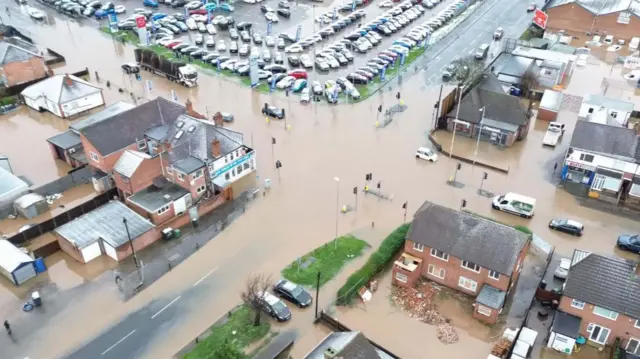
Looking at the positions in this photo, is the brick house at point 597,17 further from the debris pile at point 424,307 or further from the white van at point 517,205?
the debris pile at point 424,307

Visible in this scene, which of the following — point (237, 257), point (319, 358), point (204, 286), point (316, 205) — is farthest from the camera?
point (316, 205)

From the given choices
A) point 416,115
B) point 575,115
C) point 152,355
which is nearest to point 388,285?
point 152,355

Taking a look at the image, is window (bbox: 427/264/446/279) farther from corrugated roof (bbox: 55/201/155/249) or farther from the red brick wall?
corrugated roof (bbox: 55/201/155/249)

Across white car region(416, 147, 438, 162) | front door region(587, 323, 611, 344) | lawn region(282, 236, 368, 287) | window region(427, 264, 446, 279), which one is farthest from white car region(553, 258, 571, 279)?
white car region(416, 147, 438, 162)

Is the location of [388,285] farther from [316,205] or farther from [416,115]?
[416,115]

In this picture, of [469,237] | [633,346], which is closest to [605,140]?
[469,237]

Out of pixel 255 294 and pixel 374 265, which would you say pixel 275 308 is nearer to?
pixel 255 294
